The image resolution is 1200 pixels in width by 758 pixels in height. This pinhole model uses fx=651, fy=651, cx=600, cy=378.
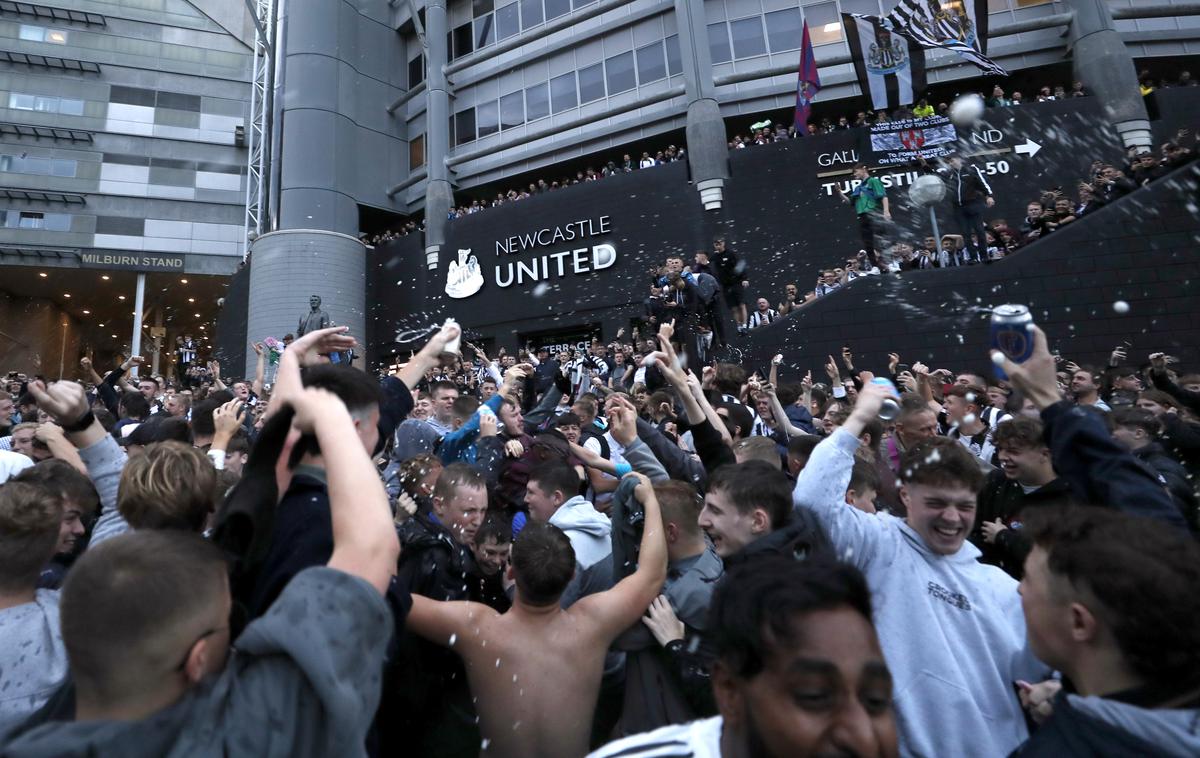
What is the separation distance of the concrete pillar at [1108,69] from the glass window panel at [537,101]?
18.3 metres

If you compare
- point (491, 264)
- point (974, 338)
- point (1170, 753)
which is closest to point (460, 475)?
point (1170, 753)

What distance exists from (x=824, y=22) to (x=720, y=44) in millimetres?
3586

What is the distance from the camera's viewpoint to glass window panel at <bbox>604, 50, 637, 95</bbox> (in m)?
24.8

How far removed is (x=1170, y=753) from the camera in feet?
4.42

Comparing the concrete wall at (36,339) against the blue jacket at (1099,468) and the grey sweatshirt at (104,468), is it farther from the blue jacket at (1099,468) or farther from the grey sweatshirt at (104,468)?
the blue jacket at (1099,468)

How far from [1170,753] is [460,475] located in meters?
3.06

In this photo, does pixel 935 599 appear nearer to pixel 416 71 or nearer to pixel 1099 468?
pixel 1099 468

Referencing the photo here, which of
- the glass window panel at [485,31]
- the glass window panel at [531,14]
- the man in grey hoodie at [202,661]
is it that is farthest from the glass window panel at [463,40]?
the man in grey hoodie at [202,661]

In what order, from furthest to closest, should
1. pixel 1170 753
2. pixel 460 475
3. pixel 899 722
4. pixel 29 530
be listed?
1. pixel 460 475
2. pixel 899 722
3. pixel 29 530
4. pixel 1170 753

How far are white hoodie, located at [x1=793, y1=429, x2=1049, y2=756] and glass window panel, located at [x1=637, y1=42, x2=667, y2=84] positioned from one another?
24.3 meters

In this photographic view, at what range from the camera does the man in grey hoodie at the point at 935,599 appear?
237 centimetres

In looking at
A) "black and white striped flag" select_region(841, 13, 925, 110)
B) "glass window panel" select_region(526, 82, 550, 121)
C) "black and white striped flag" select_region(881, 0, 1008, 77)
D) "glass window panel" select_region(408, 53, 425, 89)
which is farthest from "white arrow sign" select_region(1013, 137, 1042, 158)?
"glass window panel" select_region(408, 53, 425, 89)

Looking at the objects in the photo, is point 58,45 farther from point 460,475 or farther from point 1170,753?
point 1170,753

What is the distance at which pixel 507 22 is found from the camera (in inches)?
1088
